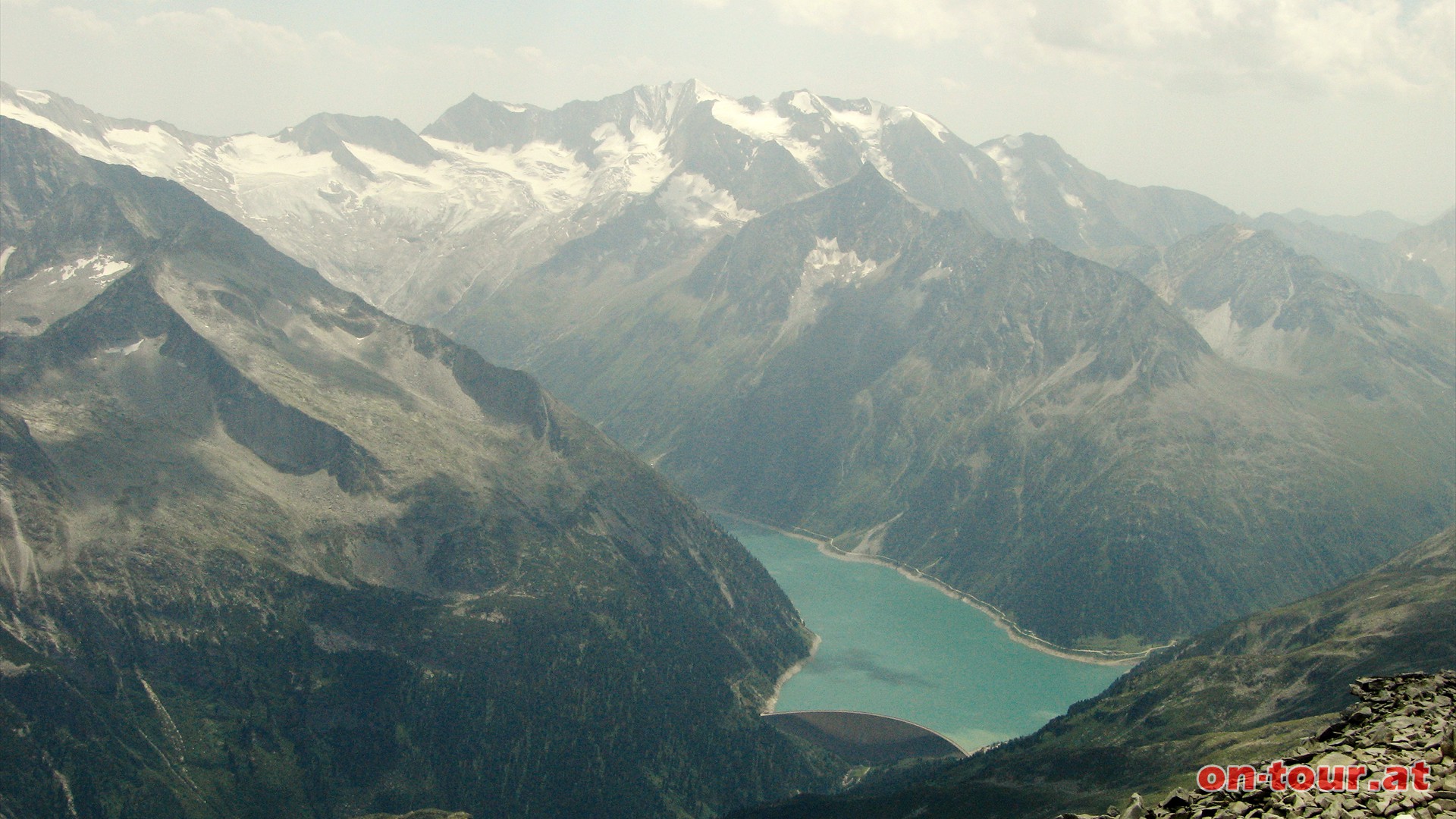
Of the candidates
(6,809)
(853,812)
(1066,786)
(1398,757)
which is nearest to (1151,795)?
(1066,786)

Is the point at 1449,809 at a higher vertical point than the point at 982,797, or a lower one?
higher

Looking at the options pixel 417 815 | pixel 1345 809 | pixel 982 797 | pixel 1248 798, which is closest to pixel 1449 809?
pixel 1345 809

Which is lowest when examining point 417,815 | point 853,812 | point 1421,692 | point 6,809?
point 6,809

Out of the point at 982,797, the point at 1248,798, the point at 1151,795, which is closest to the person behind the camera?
the point at 1248,798

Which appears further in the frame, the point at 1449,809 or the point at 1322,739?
the point at 1322,739

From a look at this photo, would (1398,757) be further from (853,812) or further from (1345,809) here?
(853,812)

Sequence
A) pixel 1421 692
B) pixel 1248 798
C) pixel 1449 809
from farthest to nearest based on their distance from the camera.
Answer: pixel 1421 692 < pixel 1248 798 < pixel 1449 809
